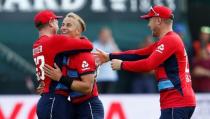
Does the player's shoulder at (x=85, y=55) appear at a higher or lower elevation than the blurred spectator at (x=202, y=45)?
higher

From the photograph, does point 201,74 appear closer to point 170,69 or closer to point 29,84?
point 29,84

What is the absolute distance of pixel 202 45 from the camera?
15820mm

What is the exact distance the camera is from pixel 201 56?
15477 mm

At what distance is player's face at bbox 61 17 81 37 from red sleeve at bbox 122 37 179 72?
733 millimetres

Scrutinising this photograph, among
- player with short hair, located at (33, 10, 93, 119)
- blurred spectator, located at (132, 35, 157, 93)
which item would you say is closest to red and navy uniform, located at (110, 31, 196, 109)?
player with short hair, located at (33, 10, 93, 119)

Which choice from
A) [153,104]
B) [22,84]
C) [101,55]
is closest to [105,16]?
[22,84]

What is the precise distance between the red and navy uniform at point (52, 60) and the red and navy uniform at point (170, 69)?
2.14 ft

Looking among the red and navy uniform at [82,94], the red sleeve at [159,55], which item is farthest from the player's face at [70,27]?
the red sleeve at [159,55]

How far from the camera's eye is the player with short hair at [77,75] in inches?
374

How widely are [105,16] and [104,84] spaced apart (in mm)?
1488

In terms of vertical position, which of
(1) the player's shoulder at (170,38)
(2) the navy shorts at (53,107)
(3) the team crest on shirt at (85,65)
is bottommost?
(2) the navy shorts at (53,107)

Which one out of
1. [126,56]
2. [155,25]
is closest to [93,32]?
[126,56]

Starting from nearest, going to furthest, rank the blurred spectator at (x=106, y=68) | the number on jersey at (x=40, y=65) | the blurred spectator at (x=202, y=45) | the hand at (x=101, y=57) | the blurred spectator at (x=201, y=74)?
the number on jersey at (x=40, y=65) < the hand at (x=101, y=57) < the blurred spectator at (x=106, y=68) < the blurred spectator at (x=201, y=74) < the blurred spectator at (x=202, y=45)

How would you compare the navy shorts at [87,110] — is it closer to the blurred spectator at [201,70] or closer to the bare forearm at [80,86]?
the bare forearm at [80,86]
